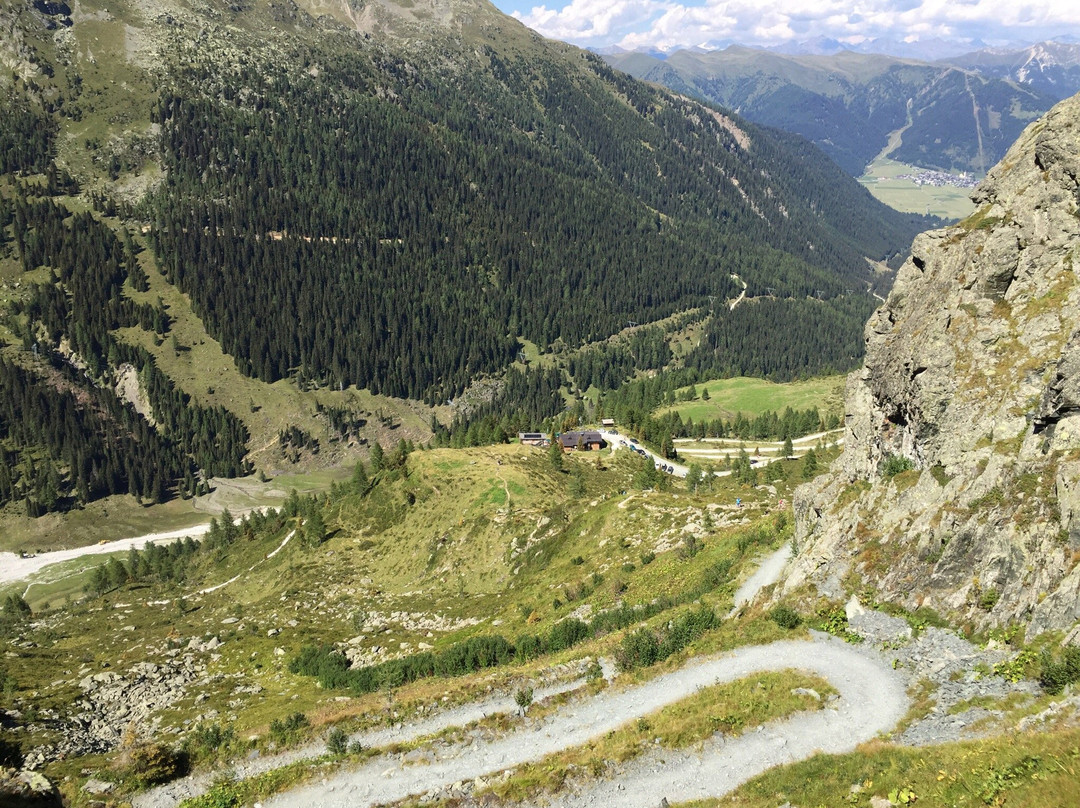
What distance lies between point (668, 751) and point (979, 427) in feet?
93.0

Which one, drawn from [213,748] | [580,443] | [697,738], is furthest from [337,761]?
[580,443]

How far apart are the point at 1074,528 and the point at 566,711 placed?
2838cm

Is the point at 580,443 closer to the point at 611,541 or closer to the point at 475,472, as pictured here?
the point at 475,472

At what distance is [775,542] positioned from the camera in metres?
59.4

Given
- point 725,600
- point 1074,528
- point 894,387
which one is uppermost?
point 894,387

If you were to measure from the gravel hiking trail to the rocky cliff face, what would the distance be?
6.21 m

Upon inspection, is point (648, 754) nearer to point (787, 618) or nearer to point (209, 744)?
point (787, 618)

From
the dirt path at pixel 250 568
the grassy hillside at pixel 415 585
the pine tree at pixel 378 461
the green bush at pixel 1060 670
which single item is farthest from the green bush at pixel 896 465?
the pine tree at pixel 378 461

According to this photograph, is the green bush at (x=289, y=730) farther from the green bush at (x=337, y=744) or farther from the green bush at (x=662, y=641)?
the green bush at (x=662, y=641)

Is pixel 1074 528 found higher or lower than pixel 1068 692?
higher

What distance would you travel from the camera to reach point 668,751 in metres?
31.5

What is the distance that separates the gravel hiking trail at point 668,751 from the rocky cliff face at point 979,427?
6211 millimetres

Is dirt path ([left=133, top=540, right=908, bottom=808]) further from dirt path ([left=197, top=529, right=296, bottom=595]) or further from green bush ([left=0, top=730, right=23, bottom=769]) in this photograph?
dirt path ([left=197, top=529, right=296, bottom=595])

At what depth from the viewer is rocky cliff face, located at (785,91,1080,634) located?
32.6 meters
